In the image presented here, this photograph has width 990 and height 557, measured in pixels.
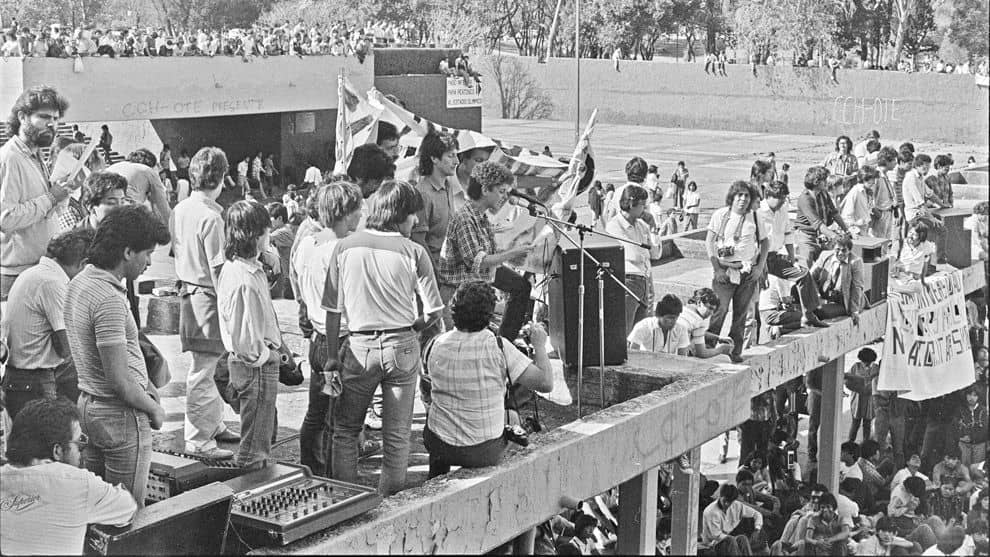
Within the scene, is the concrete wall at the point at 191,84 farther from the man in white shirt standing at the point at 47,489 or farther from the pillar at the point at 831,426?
the man in white shirt standing at the point at 47,489

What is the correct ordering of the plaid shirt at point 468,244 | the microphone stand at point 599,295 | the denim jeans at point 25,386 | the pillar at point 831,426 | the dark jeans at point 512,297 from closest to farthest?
the denim jeans at point 25,386 → the plaid shirt at point 468,244 → the microphone stand at point 599,295 → the dark jeans at point 512,297 → the pillar at point 831,426

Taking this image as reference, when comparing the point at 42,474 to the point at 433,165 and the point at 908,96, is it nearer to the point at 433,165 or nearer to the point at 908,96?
the point at 433,165

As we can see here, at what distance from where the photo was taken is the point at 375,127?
12930 mm

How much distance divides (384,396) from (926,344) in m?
9.16

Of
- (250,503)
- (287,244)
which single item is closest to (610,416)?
(250,503)

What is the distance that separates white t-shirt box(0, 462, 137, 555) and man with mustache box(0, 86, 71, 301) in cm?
243

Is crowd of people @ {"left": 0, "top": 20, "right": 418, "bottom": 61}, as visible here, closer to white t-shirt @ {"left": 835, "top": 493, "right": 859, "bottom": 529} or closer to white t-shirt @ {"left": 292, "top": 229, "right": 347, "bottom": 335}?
white t-shirt @ {"left": 835, "top": 493, "right": 859, "bottom": 529}

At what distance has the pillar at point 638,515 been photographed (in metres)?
8.46

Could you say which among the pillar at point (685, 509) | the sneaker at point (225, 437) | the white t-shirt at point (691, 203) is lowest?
the pillar at point (685, 509)

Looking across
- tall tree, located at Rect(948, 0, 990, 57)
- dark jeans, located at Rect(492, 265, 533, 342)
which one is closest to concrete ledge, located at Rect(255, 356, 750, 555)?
dark jeans, located at Rect(492, 265, 533, 342)

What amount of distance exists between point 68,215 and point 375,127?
4.88 metres

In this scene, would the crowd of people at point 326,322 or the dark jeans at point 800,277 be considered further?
the dark jeans at point 800,277

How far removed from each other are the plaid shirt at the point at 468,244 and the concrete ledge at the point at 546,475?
107 centimetres

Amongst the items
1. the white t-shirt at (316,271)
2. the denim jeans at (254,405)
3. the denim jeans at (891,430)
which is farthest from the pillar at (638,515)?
the denim jeans at (891,430)
